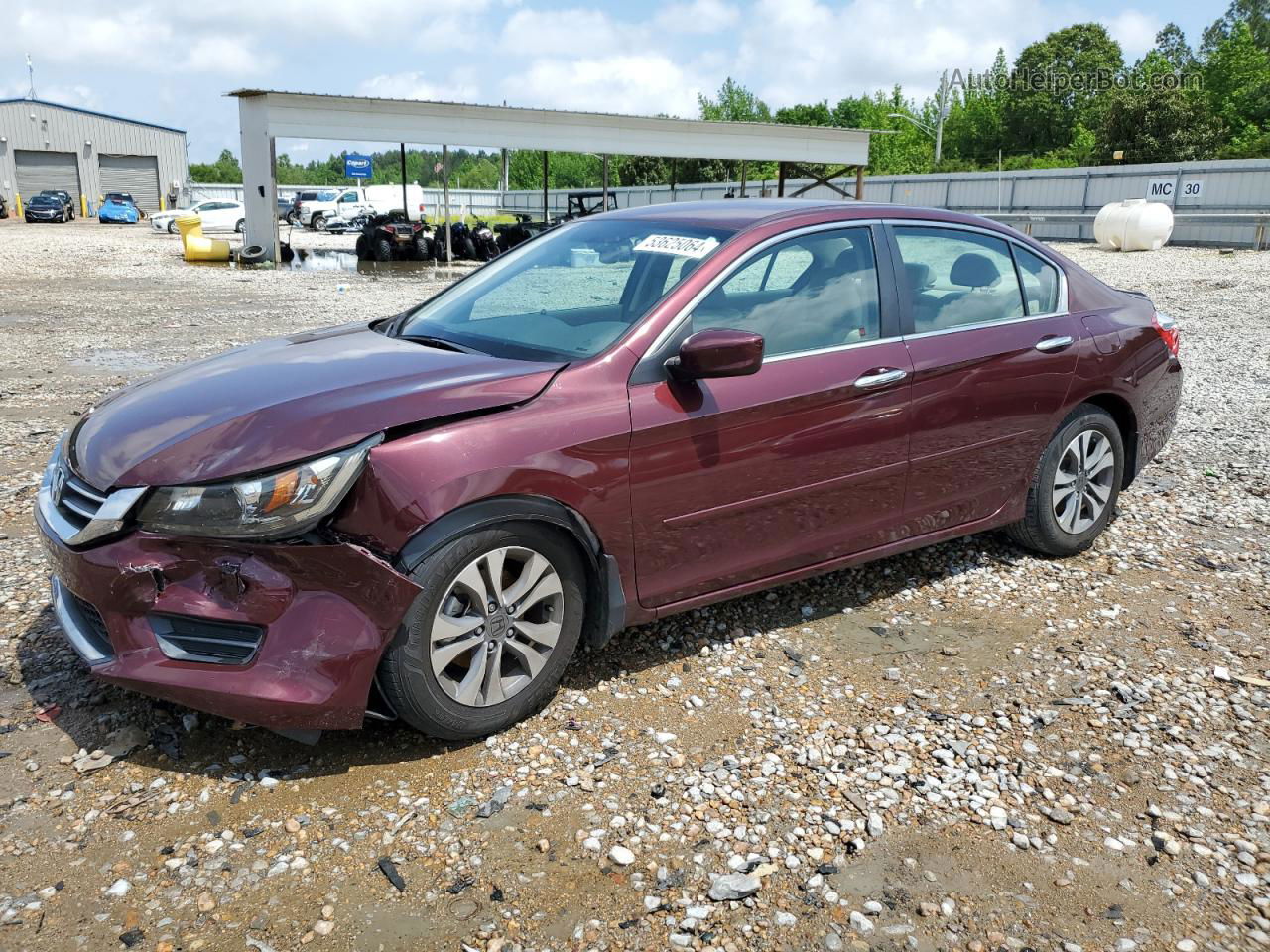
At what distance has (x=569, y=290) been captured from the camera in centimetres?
421

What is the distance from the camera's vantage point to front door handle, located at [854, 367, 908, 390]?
409 centimetres

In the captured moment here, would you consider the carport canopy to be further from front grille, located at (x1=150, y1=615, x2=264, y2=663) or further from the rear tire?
front grille, located at (x1=150, y1=615, x2=264, y2=663)

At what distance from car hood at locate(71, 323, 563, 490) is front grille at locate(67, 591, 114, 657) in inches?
16.0

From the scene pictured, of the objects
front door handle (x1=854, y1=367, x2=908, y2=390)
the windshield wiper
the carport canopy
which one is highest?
the carport canopy

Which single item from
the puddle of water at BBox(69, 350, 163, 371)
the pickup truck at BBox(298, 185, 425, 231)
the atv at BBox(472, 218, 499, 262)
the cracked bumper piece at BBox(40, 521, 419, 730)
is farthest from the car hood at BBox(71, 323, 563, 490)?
the pickup truck at BBox(298, 185, 425, 231)

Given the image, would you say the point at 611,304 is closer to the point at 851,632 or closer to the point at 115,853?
the point at 851,632

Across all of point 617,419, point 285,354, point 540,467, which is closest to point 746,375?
point 617,419

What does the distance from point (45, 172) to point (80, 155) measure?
2243mm

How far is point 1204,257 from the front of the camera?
86.8 ft

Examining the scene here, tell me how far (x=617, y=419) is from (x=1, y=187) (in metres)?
68.5

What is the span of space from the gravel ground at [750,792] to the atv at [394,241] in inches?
984

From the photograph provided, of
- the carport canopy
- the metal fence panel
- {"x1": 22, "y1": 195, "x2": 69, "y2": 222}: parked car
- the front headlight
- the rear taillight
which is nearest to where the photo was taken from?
the front headlight

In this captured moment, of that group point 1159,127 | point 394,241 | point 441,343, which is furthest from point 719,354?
point 1159,127

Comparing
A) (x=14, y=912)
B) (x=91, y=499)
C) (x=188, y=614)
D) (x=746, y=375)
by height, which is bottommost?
(x=14, y=912)
